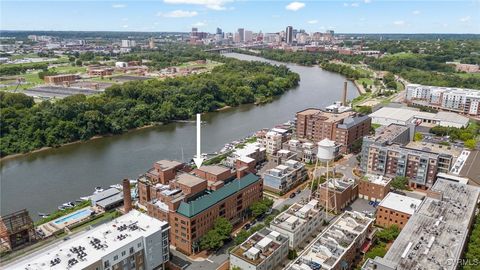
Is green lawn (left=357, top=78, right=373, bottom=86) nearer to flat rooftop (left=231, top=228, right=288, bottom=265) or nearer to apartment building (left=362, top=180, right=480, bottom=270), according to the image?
apartment building (left=362, top=180, right=480, bottom=270)

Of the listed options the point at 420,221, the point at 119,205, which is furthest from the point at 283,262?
the point at 119,205

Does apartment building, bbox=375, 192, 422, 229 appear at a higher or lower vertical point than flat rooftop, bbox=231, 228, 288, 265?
lower

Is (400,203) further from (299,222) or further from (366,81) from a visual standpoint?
(366,81)

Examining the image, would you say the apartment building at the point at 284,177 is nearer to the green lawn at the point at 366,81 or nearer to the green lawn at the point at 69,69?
the green lawn at the point at 366,81

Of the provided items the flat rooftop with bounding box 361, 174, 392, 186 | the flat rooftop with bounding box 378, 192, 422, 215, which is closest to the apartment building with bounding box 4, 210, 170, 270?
the flat rooftop with bounding box 378, 192, 422, 215

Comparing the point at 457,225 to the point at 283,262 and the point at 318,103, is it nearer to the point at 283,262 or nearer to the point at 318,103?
the point at 283,262

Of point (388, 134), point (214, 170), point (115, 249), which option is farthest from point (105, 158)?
point (388, 134)
